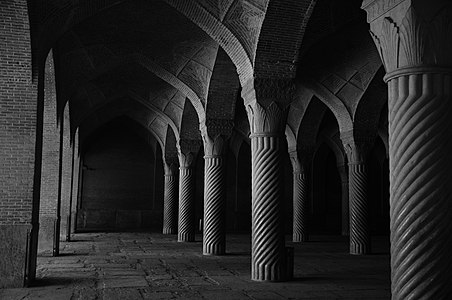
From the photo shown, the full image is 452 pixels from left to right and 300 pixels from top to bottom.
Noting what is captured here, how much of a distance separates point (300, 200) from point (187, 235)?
3640 mm

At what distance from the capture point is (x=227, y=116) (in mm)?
11266

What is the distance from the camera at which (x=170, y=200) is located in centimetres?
1772

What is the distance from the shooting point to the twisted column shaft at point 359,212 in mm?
11297

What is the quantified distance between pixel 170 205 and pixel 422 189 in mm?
14417

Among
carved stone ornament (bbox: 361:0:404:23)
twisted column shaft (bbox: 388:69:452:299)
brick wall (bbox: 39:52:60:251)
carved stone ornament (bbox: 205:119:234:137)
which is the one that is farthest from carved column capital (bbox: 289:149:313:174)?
twisted column shaft (bbox: 388:69:452:299)

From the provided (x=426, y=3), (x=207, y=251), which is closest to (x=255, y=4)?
(x=426, y=3)

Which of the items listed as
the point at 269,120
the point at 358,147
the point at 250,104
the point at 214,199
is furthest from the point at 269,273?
the point at 358,147

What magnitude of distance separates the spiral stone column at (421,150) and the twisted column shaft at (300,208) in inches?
450

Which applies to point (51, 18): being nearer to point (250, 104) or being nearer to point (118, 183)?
point (250, 104)

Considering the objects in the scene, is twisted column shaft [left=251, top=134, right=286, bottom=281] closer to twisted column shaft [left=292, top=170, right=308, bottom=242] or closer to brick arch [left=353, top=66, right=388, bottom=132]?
brick arch [left=353, top=66, right=388, bottom=132]

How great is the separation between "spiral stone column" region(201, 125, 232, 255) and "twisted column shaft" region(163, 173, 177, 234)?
268 inches

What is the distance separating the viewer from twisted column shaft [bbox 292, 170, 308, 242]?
15.4 m

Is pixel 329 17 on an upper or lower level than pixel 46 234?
upper

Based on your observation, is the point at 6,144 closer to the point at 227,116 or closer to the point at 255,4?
the point at 255,4
